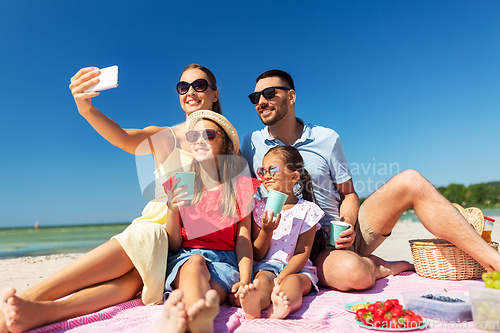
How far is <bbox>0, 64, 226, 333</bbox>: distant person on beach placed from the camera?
1965 millimetres

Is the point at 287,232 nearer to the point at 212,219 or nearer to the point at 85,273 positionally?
the point at 212,219

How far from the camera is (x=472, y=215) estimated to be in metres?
3.50

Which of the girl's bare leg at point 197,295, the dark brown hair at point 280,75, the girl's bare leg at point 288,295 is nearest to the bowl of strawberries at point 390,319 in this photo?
the girl's bare leg at point 288,295

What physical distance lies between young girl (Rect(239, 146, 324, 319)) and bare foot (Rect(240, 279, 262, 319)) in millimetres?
226

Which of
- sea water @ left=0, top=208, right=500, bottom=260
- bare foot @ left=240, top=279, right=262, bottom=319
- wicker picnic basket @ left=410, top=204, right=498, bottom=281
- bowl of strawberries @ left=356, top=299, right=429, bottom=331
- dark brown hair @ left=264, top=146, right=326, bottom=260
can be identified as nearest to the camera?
bowl of strawberries @ left=356, top=299, right=429, bottom=331

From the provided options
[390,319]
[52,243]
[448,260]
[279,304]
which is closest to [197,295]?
[279,304]

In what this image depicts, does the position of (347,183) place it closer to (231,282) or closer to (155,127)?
(231,282)

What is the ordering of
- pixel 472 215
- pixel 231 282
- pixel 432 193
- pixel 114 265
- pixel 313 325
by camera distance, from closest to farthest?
pixel 313 325, pixel 114 265, pixel 231 282, pixel 432 193, pixel 472 215

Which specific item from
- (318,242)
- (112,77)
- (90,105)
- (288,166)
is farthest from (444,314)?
(90,105)

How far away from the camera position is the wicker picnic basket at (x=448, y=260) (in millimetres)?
3260

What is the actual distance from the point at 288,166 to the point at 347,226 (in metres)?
0.83

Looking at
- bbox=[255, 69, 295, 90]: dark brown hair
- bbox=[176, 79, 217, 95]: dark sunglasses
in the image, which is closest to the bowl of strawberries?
bbox=[176, 79, 217, 95]: dark sunglasses

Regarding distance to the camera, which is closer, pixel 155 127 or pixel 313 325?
pixel 313 325

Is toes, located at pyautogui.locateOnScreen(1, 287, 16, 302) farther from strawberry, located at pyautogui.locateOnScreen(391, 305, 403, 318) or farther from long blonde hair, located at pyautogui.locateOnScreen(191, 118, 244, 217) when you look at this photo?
strawberry, located at pyautogui.locateOnScreen(391, 305, 403, 318)
